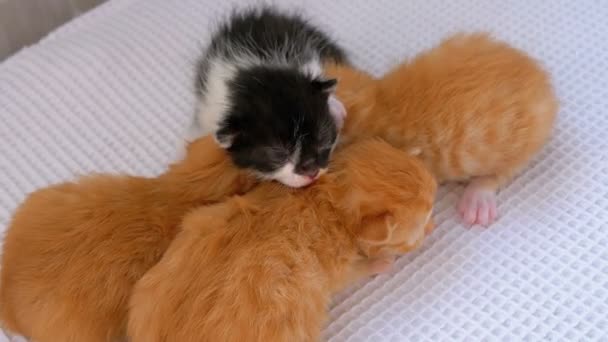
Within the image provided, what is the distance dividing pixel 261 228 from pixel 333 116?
0.92 feet

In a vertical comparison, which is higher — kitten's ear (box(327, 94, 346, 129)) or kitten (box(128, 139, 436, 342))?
kitten's ear (box(327, 94, 346, 129))

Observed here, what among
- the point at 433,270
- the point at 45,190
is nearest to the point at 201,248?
the point at 45,190

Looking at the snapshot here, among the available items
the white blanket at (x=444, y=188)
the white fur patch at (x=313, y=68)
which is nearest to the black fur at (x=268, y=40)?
the white fur patch at (x=313, y=68)

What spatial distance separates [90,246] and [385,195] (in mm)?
446

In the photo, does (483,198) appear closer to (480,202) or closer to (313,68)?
(480,202)

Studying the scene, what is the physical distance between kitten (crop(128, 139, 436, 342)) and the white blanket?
0.14m

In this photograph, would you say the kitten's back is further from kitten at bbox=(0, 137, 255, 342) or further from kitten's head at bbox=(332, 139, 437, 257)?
kitten at bbox=(0, 137, 255, 342)

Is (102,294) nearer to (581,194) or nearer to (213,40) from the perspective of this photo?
(213,40)

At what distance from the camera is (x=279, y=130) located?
3.72 feet

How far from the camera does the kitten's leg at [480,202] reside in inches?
50.6

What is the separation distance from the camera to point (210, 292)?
0.97 meters

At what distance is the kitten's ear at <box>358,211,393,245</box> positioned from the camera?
1.04 m

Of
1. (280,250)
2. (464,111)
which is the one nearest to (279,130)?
(280,250)

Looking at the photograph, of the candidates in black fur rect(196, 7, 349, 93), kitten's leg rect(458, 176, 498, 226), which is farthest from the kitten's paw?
black fur rect(196, 7, 349, 93)
